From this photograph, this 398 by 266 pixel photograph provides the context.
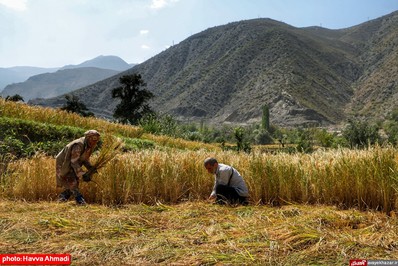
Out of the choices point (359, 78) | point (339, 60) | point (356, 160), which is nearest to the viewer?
point (356, 160)

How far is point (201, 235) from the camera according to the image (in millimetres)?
4508

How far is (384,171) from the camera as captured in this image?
6078 mm

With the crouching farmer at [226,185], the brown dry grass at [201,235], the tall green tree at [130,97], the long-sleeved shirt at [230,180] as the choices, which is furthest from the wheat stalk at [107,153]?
the tall green tree at [130,97]

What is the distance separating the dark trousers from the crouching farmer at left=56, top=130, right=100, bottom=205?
2.33 metres

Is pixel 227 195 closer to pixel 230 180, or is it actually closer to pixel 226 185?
pixel 226 185

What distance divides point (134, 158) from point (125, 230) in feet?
8.33

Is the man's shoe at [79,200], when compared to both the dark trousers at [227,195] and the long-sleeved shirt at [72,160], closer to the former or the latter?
the long-sleeved shirt at [72,160]

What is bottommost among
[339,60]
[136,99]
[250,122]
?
[250,122]

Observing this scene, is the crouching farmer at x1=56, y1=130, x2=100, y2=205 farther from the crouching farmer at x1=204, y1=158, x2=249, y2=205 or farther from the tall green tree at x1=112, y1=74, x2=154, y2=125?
the tall green tree at x1=112, y1=74, x2=154, y2=125

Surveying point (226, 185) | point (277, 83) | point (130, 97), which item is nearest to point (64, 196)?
point (226, 185)

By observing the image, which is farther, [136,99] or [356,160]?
[136,99]

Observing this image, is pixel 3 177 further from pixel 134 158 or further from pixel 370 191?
pixel 370 191

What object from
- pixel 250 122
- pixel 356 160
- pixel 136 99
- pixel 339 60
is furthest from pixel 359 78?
pixel 356 160

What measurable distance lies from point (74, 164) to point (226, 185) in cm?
271
